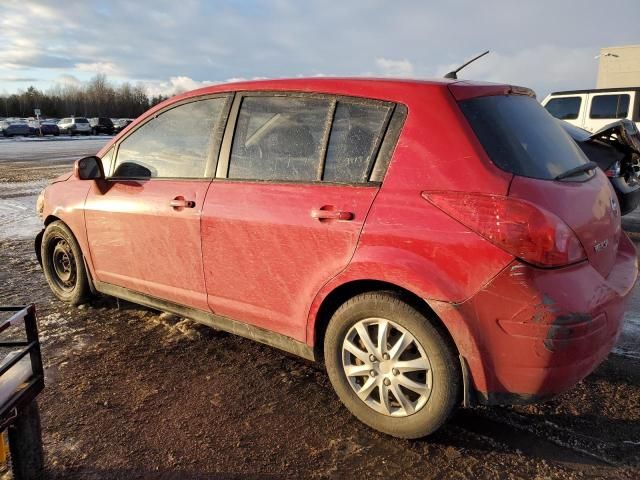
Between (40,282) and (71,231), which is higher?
(71,231)

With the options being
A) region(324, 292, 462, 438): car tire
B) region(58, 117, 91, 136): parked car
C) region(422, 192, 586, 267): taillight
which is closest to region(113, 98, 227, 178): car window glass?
region(324, 292, 462, 438): car tire

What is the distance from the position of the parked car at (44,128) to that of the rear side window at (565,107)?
1845 inches

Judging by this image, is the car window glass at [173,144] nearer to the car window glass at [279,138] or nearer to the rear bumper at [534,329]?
the car window glass at [279,138]

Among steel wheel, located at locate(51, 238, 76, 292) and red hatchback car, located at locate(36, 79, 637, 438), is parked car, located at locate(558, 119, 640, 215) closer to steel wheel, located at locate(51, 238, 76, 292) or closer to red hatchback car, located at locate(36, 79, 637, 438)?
red hatchback car, located at locate(36, 79, 637, 438)

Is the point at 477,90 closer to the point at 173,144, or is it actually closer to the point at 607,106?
the point at 173,144

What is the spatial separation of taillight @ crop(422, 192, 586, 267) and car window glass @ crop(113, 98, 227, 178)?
5.91ft

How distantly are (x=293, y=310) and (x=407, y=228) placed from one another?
853 mm

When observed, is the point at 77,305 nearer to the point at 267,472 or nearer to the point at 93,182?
the point at 93,182

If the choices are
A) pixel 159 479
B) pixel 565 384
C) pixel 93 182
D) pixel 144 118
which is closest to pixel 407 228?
pixel 565 384

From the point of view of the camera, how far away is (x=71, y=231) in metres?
4.25

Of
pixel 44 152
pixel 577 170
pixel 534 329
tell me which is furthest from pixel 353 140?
pixel 44 152

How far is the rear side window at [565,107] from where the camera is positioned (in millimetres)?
12328

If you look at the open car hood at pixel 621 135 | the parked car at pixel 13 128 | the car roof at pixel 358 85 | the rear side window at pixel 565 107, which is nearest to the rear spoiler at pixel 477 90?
the car roof at pixel 358 85

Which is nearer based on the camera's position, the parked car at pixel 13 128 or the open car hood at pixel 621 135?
the open car hood at pixel 621 135
